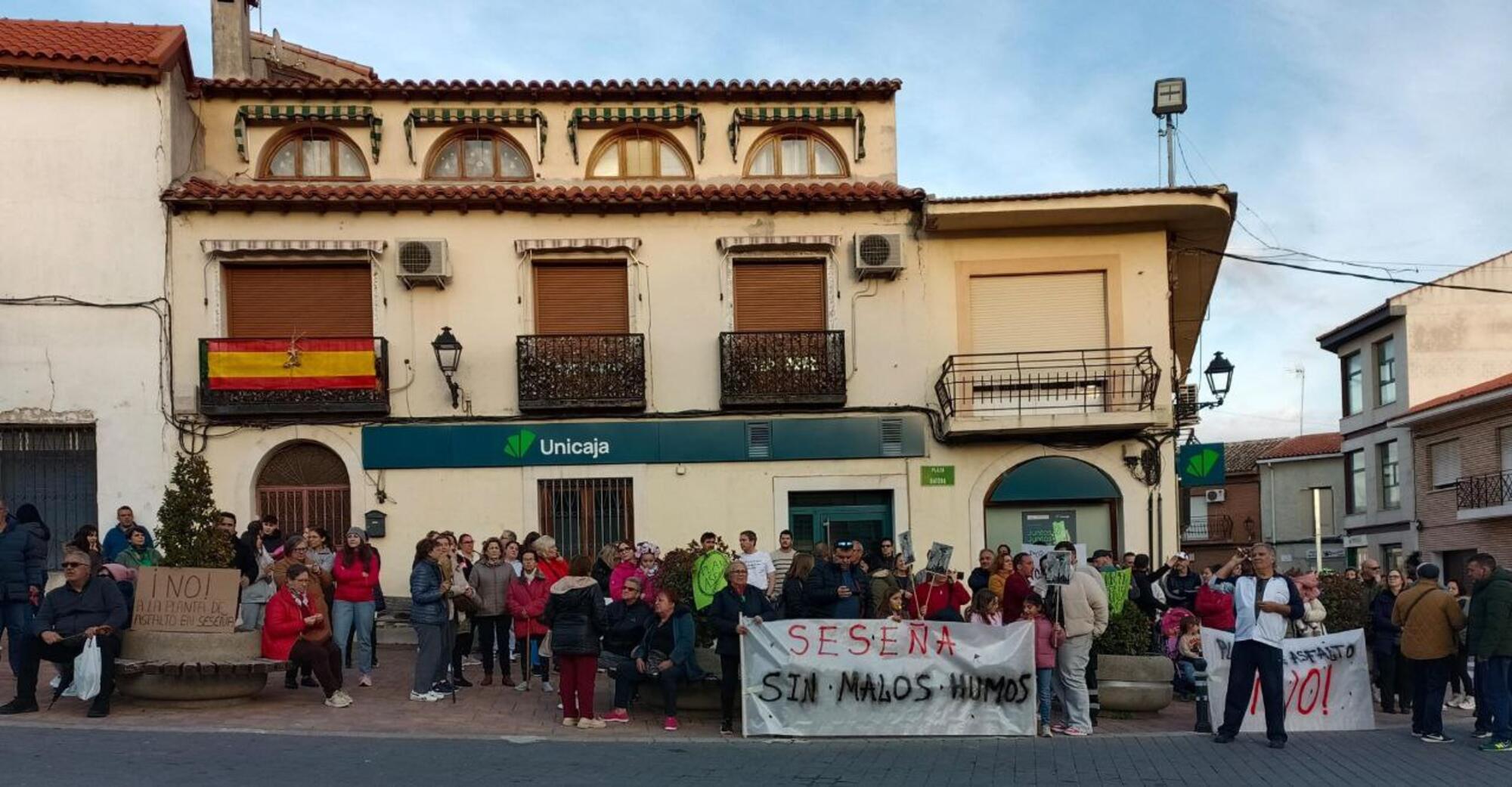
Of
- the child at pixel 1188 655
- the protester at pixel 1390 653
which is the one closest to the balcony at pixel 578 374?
the child at pixel 1188 655

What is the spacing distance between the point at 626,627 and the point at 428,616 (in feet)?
6.98

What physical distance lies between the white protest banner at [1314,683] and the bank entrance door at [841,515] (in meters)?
7.82

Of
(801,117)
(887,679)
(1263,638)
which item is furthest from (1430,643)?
(801,117)

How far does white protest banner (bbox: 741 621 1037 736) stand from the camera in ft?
36.9

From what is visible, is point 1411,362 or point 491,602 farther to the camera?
point 1411,362

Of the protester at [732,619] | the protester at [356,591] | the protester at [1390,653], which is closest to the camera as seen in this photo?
the protester at [732,619]

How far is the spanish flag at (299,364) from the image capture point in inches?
715

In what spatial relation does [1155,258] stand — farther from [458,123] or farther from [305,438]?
[305,438]

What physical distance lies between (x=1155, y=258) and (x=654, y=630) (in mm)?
10936

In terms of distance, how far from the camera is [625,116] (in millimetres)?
19688

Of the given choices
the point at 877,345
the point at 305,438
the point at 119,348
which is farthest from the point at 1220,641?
the point at 119,348

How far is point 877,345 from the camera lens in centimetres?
1900

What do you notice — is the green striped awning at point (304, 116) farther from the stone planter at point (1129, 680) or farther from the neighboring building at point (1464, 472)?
the neighboring building at point (1464, 472)

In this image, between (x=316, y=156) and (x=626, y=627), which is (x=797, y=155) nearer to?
(x=316, y=156)
